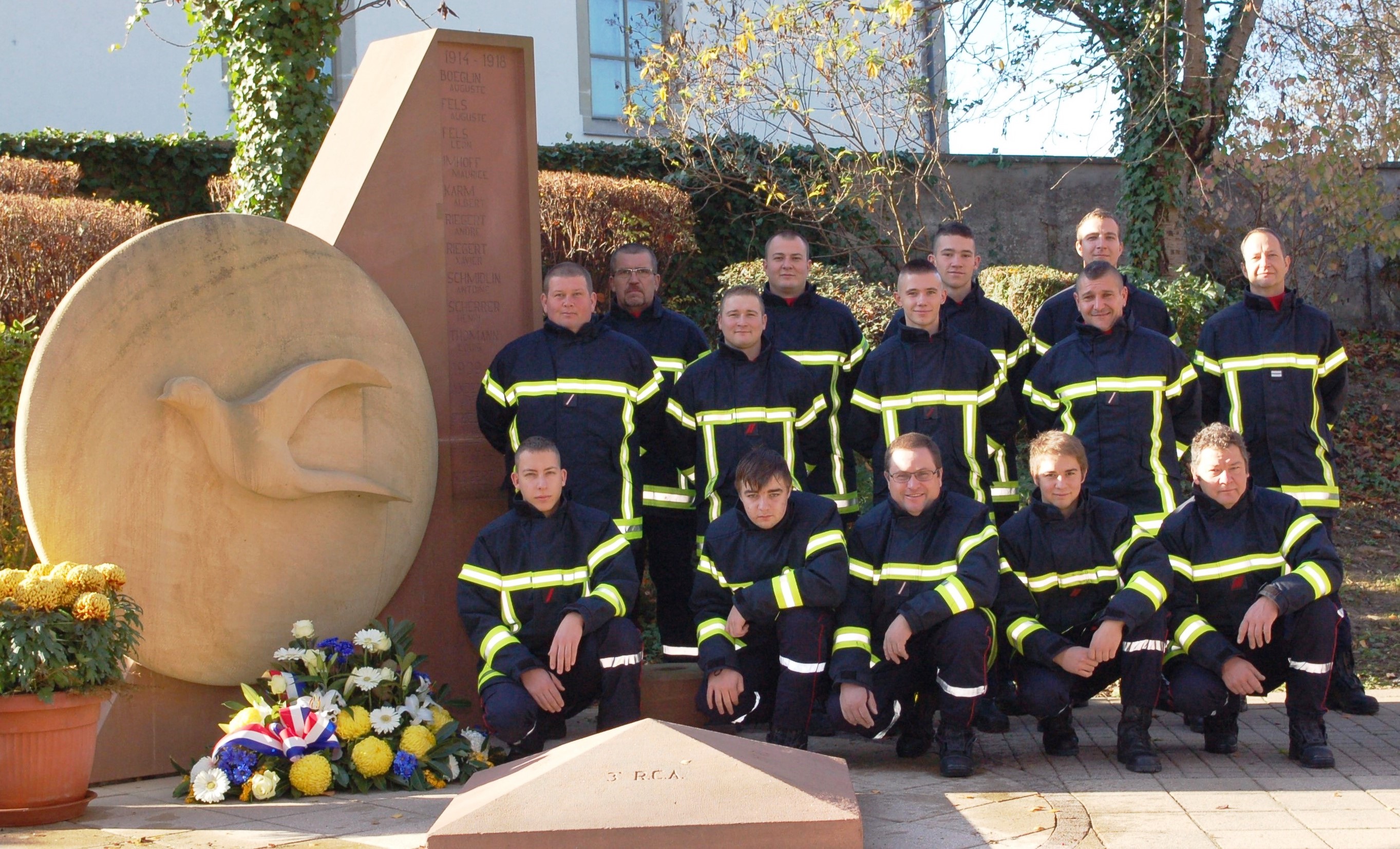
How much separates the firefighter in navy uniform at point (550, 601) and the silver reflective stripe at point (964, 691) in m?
1.14

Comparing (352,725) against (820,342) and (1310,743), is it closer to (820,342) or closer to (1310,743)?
(820,342)

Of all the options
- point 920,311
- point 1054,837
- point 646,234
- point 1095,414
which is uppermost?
point 646,234

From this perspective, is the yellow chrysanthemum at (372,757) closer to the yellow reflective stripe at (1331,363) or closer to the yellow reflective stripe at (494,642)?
the yellow reflective stripe at (494,642)

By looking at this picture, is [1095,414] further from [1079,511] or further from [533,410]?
[533,410]

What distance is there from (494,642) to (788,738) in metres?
1.15

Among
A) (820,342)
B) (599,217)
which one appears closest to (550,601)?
(820,342)

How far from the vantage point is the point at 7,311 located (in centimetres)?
743

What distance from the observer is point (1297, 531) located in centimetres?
502

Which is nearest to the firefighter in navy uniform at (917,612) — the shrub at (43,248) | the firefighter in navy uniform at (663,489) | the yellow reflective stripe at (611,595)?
the yellow reflective stripe at (611,595)

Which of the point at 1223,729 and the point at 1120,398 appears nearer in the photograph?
the point at 1223,729

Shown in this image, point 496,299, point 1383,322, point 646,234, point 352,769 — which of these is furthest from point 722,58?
point 1383,322

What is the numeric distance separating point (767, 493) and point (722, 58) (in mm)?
6103

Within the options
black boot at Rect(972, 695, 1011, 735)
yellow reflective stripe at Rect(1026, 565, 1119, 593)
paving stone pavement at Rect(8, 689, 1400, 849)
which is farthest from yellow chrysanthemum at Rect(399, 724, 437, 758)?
yellow reflective stripe at Rect(1026, 565, 1119, 593)

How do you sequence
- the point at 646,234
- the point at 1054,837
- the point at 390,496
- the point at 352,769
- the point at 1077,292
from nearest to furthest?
the point at 1054,837 < the point at 352,769 < the point at 390,496 < the point at 1077,292 < the point at 646,234
